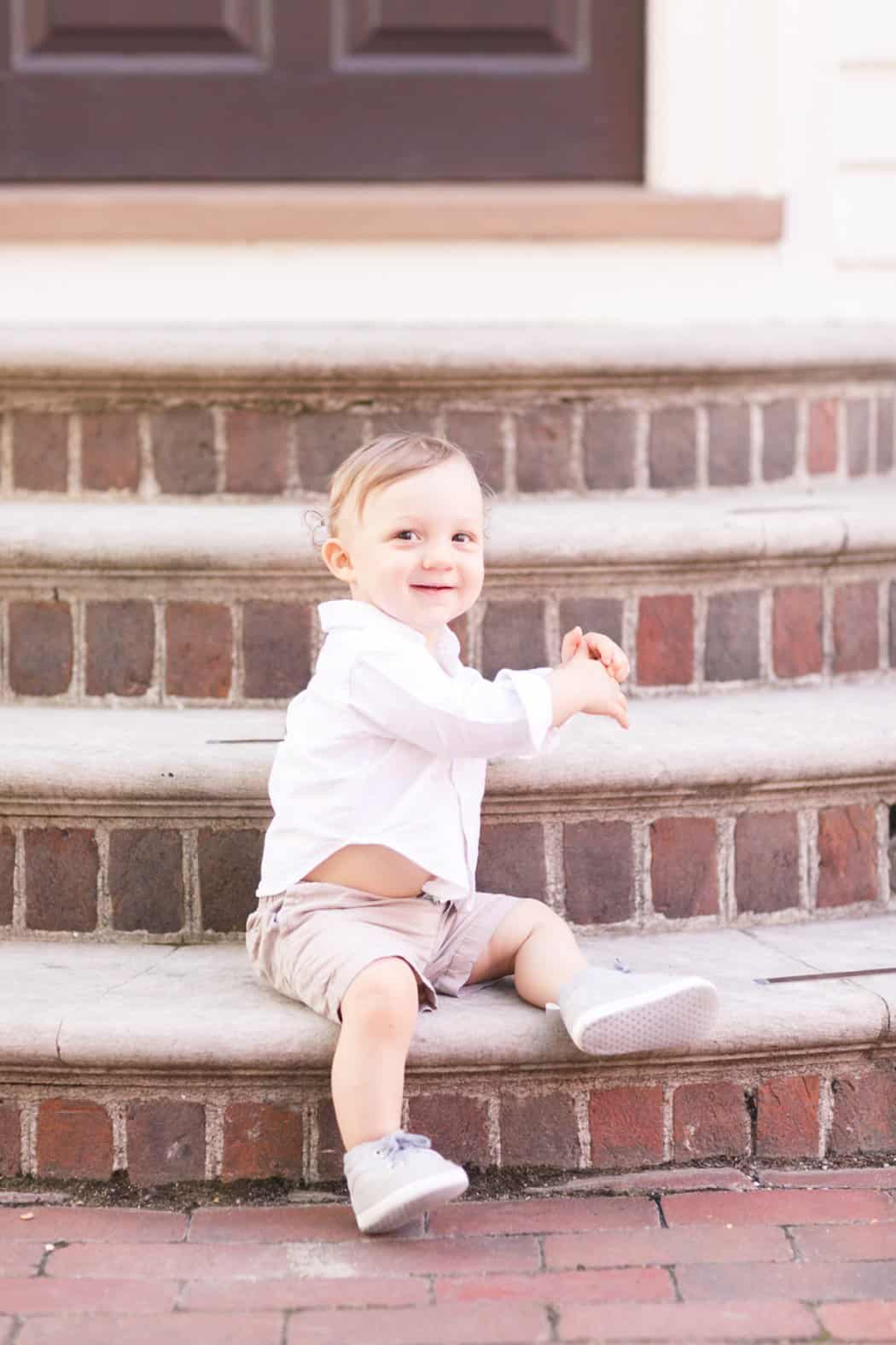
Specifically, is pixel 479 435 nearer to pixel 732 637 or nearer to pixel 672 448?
pixel 672 448

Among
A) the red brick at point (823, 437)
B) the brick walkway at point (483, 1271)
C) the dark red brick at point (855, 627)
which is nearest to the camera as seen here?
the brick walkway at point (483, 1271)

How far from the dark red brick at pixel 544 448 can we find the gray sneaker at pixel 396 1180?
4.41ft

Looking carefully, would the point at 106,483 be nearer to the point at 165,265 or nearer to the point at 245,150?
the point at 165,265

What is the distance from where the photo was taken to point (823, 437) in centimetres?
317

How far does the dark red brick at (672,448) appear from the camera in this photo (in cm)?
300

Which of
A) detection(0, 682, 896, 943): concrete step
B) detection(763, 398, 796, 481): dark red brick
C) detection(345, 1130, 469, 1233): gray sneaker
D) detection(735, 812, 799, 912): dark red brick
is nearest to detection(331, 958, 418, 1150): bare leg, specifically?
detection(345, 1130, 469, 1233): gray sneaker

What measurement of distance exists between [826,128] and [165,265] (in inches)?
58.6

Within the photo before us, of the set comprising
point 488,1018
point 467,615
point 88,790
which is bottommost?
point 488,1018

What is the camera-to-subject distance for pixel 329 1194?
210cm

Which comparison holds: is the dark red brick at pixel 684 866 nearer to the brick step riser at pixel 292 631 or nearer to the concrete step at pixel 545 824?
the concrete step at pixel 545 824

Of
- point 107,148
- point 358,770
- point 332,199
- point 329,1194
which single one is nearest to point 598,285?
point 332,199

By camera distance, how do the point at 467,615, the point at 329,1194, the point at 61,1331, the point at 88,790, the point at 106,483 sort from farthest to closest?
the point at 106,483, the point at 467,615, the point at 88,790, the point at 329,1194, the point at 61,1331

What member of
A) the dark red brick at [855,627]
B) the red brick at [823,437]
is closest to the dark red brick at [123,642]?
Result: the dark red brick at [855,627]

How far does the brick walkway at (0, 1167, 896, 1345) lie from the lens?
176 cm
